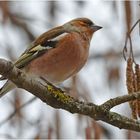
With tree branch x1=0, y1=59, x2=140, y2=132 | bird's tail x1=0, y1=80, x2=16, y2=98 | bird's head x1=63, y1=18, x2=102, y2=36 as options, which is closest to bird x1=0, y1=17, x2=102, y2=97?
bird's tail x1=0, y1=80, x2=16, y2=98

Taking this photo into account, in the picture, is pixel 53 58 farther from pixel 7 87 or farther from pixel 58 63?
pixel 7 87

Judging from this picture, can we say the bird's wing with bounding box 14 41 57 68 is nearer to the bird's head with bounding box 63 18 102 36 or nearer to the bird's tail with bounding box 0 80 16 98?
the bird's tail with bounding box 0 80 16 98

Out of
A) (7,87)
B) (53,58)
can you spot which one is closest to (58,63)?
(53,58)

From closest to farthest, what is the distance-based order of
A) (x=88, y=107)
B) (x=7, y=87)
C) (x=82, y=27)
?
(x=88, y=107) → (x=7, y=87) → (x=82, y=27)

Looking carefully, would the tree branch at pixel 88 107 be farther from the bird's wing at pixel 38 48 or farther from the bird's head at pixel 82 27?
the bird's head at pixel 82 27

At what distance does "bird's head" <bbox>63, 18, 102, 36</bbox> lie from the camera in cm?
449

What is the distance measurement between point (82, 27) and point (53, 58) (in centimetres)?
89

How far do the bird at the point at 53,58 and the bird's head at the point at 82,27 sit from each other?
330 mm

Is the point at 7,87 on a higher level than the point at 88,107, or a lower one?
higher

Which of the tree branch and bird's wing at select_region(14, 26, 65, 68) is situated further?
bird's wing at select_region(14, 26, 65, 68)

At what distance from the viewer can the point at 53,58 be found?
3.88 metres

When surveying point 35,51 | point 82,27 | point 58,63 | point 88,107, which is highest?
point 82,27

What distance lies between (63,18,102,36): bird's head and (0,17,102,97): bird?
330 mm

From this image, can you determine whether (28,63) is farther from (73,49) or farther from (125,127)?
(125,127)
